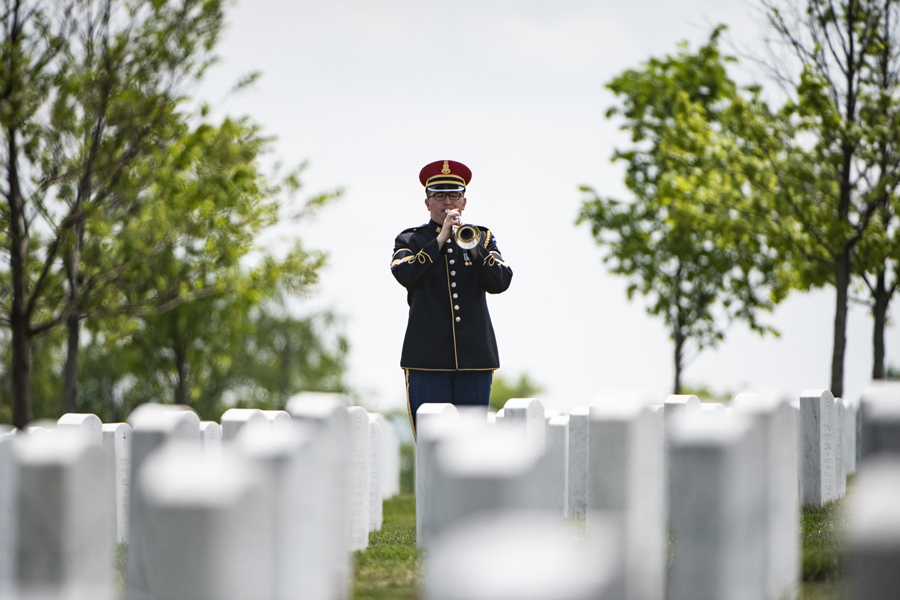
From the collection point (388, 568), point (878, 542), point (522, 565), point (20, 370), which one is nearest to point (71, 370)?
point (20, 370)

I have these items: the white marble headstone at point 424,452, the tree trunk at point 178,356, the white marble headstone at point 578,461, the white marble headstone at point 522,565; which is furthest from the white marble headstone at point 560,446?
the tree trunk at point 178,356

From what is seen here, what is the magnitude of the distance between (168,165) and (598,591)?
12.5 meters

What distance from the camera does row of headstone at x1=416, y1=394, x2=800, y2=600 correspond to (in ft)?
5.05

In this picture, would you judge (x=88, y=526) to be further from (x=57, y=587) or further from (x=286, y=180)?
(x=286, y=180)

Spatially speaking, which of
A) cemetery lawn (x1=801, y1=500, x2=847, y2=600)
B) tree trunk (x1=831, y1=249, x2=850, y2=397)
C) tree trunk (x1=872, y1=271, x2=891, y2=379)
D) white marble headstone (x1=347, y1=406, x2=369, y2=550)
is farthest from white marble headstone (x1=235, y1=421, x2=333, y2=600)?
tree trunk (x1=872, y1=271, x2=891, y2=379)

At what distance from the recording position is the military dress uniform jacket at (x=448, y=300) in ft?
16.0

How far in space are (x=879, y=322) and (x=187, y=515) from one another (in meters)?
11.9

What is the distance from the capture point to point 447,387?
4934 mm

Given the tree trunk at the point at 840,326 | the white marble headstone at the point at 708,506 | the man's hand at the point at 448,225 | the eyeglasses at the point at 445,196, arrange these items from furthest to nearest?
the tree trunk at the point at 840,326 → the eyeglasses at the point at 445,196 → the man's hand at the point at 448,225 → the white marble headstone at the point at 708,506

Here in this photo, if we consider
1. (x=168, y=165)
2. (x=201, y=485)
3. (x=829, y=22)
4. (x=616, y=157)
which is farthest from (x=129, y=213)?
(x=201, y=485)

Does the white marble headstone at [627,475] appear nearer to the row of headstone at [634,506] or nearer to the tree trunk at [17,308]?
the row of headstone at [634,506]

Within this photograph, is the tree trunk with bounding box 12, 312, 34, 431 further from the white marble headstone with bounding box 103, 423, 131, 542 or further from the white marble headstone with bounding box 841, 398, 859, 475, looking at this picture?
the white marble headstone with bounding box 841, 398, 859, 475

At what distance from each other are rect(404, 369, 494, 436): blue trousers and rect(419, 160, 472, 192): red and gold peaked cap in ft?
3.54

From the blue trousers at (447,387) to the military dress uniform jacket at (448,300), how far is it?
0.19 ft
